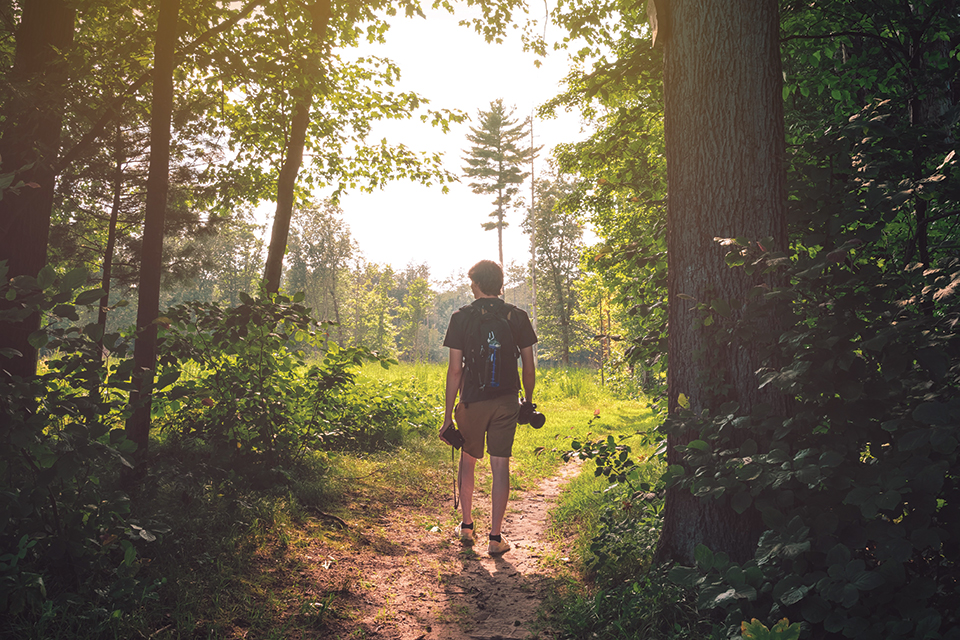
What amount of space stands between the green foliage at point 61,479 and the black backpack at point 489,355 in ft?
7.72

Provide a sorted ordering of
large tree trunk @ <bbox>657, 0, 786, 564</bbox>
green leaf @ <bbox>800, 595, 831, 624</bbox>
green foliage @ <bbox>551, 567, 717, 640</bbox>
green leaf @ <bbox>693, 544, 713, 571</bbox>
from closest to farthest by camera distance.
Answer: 1. green leaf @ <bbox>800, 595, 831, 624</bbox>
2. green leaf @ <bbox>693, 544, 713, 571</bbox>
3. green foliage @ <bbox>551, 567, 717, 640</bbox>
4. large tree trunk @ <bbox>657, 0, 786, 564</bbox>

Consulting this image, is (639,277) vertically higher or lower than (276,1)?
lower

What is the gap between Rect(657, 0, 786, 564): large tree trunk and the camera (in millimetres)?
2652

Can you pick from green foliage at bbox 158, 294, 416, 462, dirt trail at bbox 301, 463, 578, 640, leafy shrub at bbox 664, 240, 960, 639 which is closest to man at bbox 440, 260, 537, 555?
dirt trail at bbox 301, 463, 578, 640

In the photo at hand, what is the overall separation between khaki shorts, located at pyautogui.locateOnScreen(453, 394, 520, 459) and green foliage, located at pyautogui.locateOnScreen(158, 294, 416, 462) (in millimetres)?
847

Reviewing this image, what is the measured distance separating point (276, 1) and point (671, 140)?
4.64 metres

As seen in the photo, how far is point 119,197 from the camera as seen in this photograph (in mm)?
8258

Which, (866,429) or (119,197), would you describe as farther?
(119,197)

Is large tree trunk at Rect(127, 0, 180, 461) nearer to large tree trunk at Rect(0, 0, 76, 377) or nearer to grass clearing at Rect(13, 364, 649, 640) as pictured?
large tree trunk at Rect(0, 0, 76, 377)

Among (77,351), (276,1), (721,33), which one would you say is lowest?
(77,351)

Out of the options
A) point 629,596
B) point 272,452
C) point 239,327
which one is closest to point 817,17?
point 629,596

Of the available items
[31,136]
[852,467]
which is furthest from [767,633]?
[31,136]

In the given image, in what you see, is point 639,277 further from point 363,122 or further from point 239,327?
point 363,122

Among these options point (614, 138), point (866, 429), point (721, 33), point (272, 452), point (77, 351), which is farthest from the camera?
point (614, 138)
